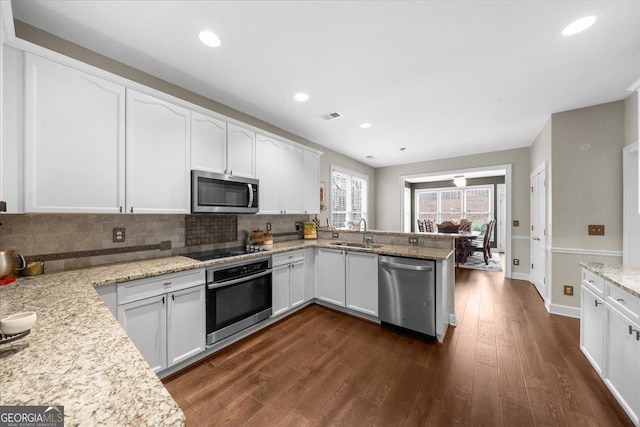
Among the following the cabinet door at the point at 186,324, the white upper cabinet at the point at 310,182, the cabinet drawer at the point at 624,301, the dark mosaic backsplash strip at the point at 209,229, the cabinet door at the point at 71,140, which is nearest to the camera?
the cabinet drawer at the point at 624,301

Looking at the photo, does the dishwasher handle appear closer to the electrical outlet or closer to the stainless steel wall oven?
the stainless steel wall oven

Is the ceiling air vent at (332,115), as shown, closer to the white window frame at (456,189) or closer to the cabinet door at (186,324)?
the cabinet door at (186,324)

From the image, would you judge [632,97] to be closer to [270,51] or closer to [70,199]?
[270,51]

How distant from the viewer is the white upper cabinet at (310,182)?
377cm

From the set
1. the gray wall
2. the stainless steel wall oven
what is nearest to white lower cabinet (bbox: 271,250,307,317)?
the stainless steel wall oven

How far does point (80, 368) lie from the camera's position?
71 cm

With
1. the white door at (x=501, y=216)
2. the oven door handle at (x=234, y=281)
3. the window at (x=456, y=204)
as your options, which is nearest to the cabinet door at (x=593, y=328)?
the oven door handle at (x=234, y=281)

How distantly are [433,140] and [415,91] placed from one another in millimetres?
1972

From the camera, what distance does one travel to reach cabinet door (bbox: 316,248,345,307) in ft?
10.4

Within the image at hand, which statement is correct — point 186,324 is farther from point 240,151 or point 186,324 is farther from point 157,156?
point 240,151

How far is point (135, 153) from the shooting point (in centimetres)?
201

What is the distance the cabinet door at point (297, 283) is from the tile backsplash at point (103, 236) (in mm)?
832

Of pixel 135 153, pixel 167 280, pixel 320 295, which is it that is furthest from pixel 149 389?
pixel 320 295

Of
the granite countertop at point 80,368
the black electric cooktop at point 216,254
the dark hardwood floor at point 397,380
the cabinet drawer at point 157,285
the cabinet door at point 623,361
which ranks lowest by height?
the dark hardwood floor at point 397,380
